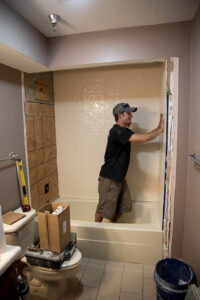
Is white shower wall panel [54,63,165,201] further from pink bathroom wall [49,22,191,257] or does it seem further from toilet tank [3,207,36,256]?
toilet tank [3,207,36,256]

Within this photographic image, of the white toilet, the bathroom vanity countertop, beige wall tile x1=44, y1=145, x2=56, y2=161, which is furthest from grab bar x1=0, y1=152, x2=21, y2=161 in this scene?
the bathroom vanity countertop

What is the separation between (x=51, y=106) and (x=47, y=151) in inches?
24.4

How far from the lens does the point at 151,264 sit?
1786mm

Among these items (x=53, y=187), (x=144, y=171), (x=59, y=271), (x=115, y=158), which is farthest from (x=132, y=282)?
(x=53, y=187)

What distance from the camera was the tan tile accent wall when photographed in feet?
6.64

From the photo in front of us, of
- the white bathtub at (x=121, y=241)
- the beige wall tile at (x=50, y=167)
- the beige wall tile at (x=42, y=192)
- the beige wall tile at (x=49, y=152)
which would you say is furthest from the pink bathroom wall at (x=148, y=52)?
the beige wall tile at (x=42, y=192)

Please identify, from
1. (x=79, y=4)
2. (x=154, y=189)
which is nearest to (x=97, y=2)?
(x=79, y=4)

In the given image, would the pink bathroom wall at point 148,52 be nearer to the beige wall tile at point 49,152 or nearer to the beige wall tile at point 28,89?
the beige wall tile at point 28,89

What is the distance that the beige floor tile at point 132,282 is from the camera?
1.52 m

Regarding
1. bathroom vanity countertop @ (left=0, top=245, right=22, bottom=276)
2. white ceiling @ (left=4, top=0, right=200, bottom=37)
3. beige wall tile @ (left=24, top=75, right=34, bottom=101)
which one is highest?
white ceiling @ (left=4, top=0, right=200, bottom=37)

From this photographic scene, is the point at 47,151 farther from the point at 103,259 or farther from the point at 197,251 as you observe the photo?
the point at 197,251

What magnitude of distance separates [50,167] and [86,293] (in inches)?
57.8

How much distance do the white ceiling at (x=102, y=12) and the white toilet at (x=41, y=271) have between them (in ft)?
5.20

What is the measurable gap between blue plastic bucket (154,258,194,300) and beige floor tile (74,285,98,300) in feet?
1.70
